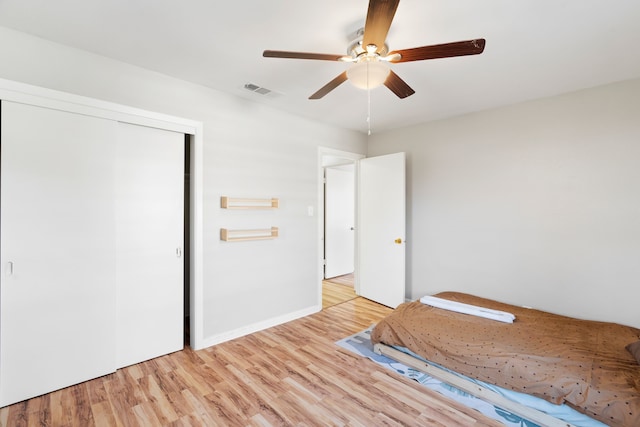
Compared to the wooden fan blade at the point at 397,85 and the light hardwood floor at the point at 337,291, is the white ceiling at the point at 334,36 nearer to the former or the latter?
the wooden fan blade at the point at 397,85

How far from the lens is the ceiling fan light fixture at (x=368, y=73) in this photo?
177 cm

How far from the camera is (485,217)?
338 centimetres

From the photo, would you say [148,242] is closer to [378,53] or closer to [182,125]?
[182,125]

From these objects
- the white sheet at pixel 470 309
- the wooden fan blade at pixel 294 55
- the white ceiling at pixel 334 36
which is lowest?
the white sheet at pixel 470 309

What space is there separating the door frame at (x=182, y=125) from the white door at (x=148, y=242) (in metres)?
0.09

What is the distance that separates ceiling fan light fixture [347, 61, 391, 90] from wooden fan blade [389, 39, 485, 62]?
15 cm

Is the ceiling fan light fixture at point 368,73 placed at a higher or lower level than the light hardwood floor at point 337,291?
higher

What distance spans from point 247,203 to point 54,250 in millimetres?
1526

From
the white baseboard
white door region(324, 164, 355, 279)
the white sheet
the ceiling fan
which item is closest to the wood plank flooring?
the white baseboard

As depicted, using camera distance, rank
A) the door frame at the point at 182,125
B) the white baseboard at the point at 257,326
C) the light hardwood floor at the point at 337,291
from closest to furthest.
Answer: the door frame at the point at 182,125 < the white baseboard at the point at 257,326 < the light hardwood floor at the point at 337,291

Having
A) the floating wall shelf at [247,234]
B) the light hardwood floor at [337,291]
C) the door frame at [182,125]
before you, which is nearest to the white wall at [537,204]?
the light hardwood floor at [337,291]

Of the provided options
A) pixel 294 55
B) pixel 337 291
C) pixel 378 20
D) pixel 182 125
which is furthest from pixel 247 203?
pixel 337 291

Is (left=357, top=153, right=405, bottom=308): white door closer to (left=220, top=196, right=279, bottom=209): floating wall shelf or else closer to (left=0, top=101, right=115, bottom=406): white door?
(left=220, top=196, right=279, bottom=209): floating wall shelf

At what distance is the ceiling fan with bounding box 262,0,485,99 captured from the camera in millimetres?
1354
